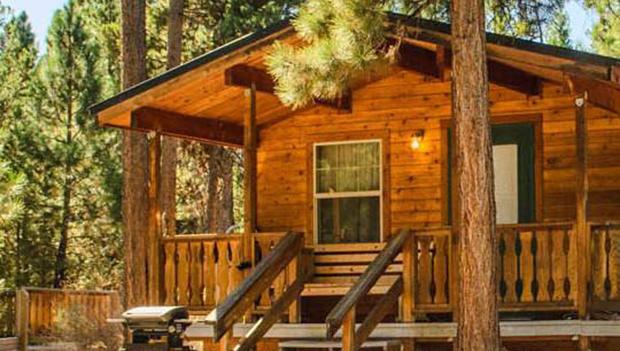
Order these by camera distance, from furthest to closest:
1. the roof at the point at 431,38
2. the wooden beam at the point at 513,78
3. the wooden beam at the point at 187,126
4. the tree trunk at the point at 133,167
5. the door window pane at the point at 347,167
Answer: the tree trunk at the point at 133,167 < the door window pane at the point at 347,167 < the wooden beam at the point at 187,126 < the wooden beam at the point at 513,78 < the roof at the point at 431,38

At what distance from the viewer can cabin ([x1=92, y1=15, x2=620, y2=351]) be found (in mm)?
12500

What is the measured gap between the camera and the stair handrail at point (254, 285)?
12344mm

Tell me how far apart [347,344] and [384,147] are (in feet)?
11.8

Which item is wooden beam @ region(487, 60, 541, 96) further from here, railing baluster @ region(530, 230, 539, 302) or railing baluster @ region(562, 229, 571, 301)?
railing baluster @ region(562, 229, 571, 301)

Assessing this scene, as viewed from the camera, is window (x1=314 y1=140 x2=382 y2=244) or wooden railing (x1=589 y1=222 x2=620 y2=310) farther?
window (x1=314 y1=140 x2=382 y2=244)

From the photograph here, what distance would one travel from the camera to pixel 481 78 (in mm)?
11281

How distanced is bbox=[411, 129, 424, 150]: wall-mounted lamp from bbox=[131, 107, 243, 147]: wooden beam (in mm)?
2784

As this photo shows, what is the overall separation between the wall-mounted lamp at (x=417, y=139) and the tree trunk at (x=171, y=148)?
7.19 m

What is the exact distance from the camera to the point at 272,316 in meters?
13.1

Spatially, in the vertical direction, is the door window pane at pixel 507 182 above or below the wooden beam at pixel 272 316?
above

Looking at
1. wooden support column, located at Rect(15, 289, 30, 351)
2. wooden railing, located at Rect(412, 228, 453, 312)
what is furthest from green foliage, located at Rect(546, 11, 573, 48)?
wooden support column, located at Rect(15, 289, 30, 351)

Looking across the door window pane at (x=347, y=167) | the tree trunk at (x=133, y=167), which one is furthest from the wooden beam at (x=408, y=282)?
the tree trunk at (x=133, y=167)

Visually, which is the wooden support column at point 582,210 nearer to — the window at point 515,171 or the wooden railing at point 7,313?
the window at point 515,171

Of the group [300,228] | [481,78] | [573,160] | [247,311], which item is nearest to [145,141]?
[300,228]
